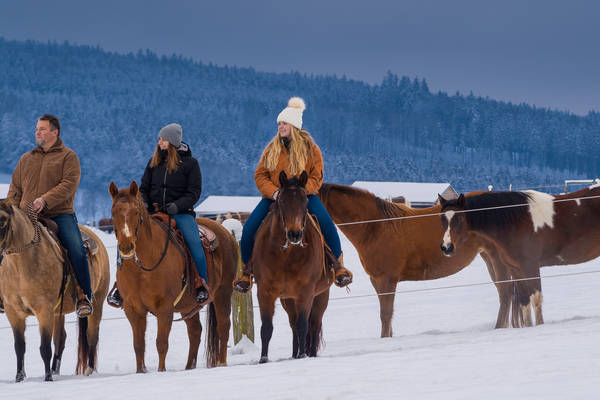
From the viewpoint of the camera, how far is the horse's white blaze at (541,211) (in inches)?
353

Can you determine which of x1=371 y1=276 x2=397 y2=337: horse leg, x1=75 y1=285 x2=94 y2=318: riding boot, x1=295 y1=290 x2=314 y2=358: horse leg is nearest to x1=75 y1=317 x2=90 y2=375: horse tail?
x1=75 y1=285 x2=94 y2=318: riding boot

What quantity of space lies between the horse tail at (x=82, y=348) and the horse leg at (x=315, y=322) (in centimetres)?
229

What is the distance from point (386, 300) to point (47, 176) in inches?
162

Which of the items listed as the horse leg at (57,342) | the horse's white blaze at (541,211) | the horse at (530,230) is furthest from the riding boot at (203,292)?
the horse's white blaze at (541,211)

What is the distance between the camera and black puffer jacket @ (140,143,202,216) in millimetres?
7039

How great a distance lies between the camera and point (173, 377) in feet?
19.0

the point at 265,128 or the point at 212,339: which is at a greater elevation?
the point at 265,128

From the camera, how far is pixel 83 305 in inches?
267

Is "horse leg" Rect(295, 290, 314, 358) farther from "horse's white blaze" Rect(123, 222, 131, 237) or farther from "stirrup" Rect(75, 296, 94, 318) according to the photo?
"stirrup" Rect(75, 296, 94, 318)

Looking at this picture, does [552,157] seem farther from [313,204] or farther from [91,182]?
[313,204]

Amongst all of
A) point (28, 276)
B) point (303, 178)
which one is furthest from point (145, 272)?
point (303, 178)

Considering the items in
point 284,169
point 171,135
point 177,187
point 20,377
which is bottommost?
point 20,377

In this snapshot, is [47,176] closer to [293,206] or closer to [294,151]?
[294,151]

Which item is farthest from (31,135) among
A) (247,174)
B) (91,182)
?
(247,174)
